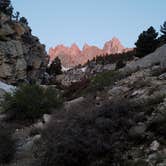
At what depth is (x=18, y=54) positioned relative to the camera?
48.0 m

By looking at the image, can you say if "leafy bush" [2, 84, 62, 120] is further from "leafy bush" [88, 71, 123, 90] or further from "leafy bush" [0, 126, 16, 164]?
"leafy bush" [0, 126, 16, 164]

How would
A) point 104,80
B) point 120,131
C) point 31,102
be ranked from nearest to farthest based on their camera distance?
point 120,131
point 31,102
point 104,80

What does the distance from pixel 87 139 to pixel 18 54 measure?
42.5 m

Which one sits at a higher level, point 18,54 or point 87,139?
point 18,54

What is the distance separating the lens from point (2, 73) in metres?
44.8

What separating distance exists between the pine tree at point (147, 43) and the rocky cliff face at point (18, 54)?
765 inches

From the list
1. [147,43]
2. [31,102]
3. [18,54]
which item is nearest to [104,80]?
[31,102]

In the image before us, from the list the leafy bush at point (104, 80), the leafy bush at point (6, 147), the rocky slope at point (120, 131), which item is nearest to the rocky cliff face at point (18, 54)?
the leafy bush at point (104, 80)

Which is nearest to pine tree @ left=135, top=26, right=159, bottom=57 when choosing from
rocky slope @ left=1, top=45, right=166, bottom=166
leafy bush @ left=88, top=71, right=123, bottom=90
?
leafy bush @ left=88, top=71, right=123, bottom=90

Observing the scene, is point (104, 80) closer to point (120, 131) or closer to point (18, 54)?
point (120, 131)

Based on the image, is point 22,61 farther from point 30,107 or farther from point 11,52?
point 30,107

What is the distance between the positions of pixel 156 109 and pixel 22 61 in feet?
138

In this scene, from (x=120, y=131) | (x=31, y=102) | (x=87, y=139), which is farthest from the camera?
(x=31, y=102)

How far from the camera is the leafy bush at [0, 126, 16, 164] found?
873cm
